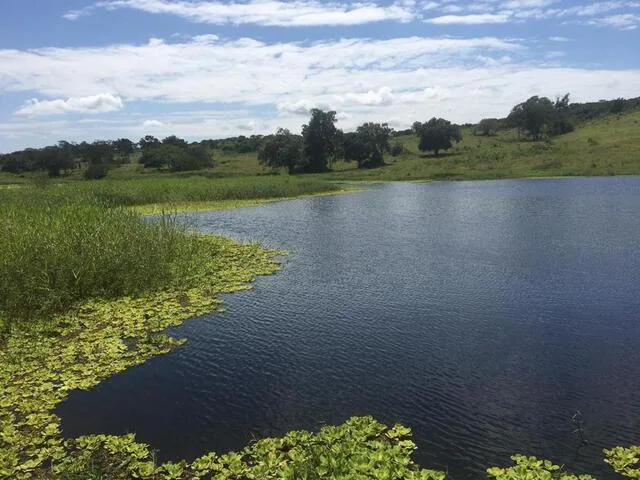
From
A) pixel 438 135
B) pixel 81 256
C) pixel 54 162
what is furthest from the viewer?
pixel 54 162

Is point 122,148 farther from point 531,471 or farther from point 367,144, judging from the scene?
point 531,471

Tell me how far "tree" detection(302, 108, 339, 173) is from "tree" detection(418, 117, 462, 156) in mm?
16202

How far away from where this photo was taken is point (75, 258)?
575 inches

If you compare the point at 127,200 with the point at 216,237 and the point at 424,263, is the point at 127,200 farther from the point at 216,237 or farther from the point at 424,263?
the point at 424,263

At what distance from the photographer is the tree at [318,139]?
287ft

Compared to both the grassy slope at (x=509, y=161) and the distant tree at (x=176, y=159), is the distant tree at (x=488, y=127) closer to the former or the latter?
the grassy slope at (x=509, y=161)

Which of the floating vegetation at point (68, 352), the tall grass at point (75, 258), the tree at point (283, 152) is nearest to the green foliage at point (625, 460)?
the floating vegetation at point (68, 352)

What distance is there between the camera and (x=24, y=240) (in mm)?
14172

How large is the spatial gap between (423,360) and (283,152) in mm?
76679

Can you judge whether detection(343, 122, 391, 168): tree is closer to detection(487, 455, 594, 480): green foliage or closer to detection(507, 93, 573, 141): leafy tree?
detection(507, 93, 573, 141): leafy tree

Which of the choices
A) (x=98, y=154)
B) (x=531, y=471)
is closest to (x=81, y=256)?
(x=531, y=471)

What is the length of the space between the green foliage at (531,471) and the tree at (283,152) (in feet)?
264

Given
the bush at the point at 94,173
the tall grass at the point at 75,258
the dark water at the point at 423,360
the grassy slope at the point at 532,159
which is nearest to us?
the dark water at the point at 423,360

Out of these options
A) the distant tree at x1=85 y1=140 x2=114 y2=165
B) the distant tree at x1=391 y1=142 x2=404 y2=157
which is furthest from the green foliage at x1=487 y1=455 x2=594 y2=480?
the distant tree at x1=85 y1=140 x2=114 y2=165
